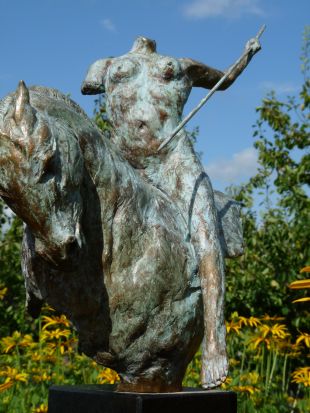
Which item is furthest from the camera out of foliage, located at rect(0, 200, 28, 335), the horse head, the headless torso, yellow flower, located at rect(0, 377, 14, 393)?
foliage, located at rect(0, 200, 28, 335)

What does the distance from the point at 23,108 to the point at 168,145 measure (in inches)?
31.6

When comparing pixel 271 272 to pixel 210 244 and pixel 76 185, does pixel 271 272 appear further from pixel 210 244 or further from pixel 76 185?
pixel 76 185

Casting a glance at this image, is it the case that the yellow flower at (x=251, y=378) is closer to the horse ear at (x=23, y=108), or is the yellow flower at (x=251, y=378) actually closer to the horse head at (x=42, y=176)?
the horse head at (x=42, y=176)

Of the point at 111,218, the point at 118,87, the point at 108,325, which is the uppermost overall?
the point at 118,87

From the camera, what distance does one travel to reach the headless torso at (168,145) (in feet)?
8.39

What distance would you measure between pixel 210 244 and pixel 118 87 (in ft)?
2.23

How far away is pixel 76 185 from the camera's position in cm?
211

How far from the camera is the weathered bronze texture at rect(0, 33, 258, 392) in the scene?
6.75ft

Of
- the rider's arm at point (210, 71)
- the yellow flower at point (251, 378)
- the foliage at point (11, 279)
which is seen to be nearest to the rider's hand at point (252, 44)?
the rider's arm at point (210, 71)

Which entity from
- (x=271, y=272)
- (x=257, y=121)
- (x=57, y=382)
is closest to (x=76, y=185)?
(x=57, y=382)

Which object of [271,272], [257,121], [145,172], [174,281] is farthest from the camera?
[257,121]

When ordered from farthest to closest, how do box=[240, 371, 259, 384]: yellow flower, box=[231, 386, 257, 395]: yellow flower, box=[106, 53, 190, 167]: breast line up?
box=[240, 371, 259, 384]: yellow flower, box=[231, 386, 257, 395]: yellow flower, box=[106, 53, 190, 167]: breast

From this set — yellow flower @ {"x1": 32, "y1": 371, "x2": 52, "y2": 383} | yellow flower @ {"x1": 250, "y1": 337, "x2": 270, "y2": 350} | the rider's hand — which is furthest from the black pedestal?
yellow flower @ {"x1": 250, "y1": 337, "x2": 270, "y2": 350}

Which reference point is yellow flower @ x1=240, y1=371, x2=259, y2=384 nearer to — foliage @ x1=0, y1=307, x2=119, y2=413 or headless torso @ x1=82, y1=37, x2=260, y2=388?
foliage @ x1=0, y1=307, x2=119, y2=413
